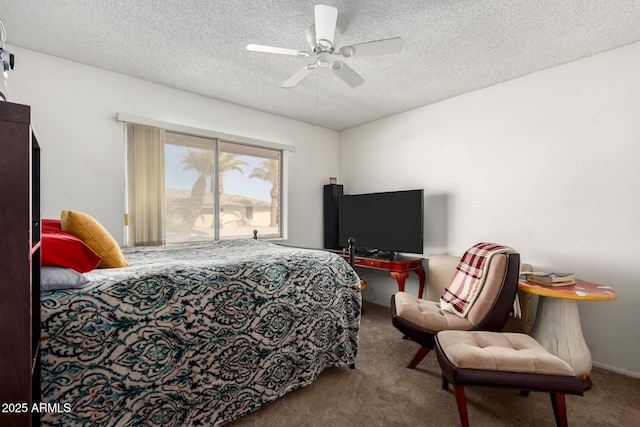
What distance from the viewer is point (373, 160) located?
14.1 ft

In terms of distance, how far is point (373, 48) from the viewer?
6.40ft

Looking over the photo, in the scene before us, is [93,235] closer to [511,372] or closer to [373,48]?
[373,48]

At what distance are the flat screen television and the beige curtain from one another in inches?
91.2

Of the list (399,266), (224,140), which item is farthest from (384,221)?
(224,140)

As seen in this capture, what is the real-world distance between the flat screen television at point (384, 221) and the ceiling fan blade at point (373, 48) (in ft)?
5.98

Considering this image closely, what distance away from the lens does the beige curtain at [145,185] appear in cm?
294

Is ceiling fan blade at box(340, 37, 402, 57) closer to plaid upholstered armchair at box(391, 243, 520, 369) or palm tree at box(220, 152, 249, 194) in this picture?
plaid upholstered armchair at box(391, 243, 520, 369)

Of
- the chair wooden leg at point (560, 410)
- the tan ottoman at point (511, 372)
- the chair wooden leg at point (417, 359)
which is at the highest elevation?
the tan ottoman at point (511, 372)

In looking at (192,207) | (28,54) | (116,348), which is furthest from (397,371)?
(28,54)

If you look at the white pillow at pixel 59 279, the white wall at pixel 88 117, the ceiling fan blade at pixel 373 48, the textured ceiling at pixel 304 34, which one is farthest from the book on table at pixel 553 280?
the white wall at pixel 88 117

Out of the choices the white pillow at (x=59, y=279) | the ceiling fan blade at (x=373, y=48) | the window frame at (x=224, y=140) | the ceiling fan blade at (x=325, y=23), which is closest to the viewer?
the white pillow at (x=59, y=279)

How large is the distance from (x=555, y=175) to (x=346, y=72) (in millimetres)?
2134

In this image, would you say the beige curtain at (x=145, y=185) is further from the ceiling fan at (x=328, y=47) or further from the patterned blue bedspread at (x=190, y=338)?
the ceiling fan at (x=328, y=47)

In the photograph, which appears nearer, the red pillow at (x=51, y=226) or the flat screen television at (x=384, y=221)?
the red pillow at (x=51, y=226)
